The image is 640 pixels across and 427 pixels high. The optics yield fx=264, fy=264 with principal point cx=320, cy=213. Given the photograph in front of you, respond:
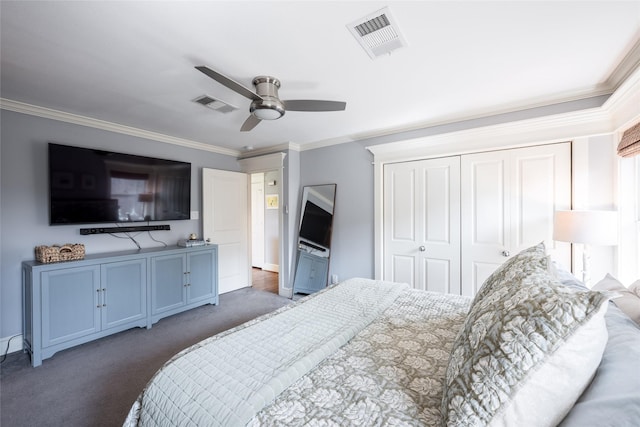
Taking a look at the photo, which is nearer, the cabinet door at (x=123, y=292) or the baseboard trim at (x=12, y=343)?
the baseboard trim at (x=12, y=343)

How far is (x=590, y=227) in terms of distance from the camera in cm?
194

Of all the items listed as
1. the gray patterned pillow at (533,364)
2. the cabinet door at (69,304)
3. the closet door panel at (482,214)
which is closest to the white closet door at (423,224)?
the closet door panel at (482,214)

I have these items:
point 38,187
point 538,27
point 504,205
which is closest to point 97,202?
point 38,187

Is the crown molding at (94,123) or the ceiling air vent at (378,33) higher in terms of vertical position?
the ceiling air vent at (378,33)

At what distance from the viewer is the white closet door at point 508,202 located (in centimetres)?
250

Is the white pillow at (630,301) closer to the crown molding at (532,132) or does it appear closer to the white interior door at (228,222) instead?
the crown molding at (532,132)

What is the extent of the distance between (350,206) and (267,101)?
208 cm

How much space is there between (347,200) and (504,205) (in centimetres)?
182

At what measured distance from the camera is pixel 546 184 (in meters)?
2.53

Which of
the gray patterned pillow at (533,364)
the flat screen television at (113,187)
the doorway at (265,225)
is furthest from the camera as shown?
the doorway at (265,225)

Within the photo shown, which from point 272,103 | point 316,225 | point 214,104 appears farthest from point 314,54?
point 316,225

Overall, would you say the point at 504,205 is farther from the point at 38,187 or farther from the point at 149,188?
the point at 38,187

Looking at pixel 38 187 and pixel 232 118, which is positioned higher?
pixel 232 118

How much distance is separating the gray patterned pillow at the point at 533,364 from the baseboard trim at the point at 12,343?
150 inches
